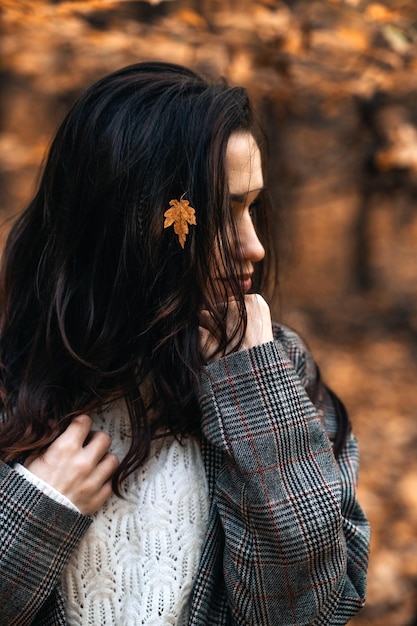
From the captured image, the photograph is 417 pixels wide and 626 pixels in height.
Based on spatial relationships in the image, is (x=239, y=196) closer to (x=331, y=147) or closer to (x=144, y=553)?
(x=144, y=553)

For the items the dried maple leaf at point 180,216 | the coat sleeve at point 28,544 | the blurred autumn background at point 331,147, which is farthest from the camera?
the blurred autumn background at point 331,147

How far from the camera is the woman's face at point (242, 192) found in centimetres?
155

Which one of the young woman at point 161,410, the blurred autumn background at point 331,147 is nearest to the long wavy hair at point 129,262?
the young woman at point 161,410

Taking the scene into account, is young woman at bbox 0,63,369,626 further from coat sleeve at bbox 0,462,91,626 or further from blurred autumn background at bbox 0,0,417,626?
blurred autumn background at bbox 0,0,417,626

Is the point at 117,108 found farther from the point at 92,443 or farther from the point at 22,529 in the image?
the point at 22,529

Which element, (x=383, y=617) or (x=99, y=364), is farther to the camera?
(x=383, y=617)

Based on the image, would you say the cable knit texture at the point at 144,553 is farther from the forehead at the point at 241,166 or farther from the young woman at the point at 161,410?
the forehead at the point at 241,166

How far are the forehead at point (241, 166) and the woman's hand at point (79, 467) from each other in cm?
66

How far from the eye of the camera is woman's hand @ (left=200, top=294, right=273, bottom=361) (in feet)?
5.03

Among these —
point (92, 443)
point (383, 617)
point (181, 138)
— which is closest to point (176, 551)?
point (92, 443)

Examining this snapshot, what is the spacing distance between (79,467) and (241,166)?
79 centimetres

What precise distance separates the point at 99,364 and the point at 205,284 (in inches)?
12.6

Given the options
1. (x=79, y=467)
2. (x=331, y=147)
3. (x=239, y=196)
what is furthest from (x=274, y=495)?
(x=331, y=147)

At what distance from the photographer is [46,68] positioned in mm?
2951
